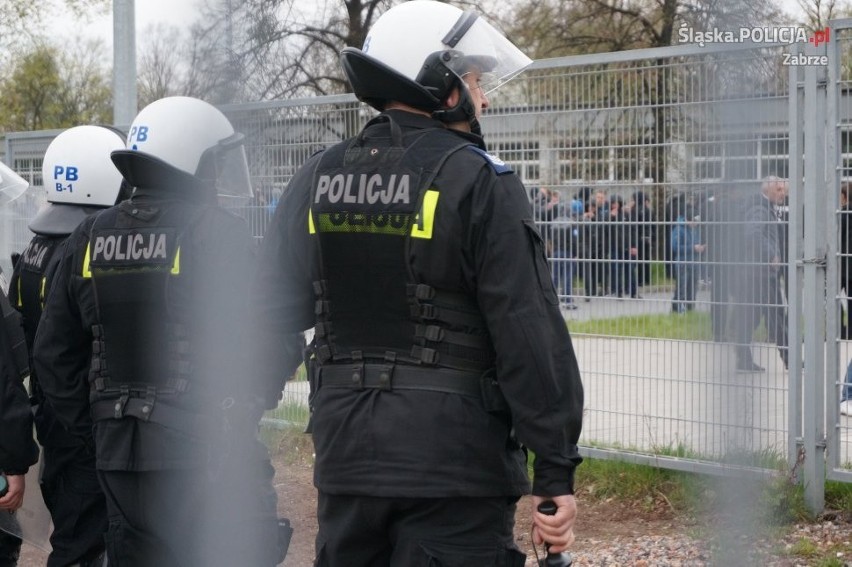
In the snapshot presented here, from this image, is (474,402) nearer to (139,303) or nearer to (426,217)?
(426,217)

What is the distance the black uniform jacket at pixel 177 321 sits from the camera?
11.8 ft

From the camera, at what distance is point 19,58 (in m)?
29.0

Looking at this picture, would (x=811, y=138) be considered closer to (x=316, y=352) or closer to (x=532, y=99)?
(x=532, y=99)

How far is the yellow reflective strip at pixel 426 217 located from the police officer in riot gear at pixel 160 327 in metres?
0.89

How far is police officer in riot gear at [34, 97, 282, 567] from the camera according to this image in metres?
3.81

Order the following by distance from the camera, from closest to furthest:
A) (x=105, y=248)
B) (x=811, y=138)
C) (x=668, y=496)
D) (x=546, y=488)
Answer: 1. (x=546, y=488)
2. (x=105, y=248)
3. (x=811, y=138)
4. (x=668, y=496)

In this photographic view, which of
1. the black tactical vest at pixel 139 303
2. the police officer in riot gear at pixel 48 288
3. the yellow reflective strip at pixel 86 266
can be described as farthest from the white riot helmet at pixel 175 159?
the police officer in riot gear at pixel 48 288

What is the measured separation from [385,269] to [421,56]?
0.57 meters

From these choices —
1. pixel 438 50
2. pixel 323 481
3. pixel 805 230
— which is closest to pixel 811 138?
pixel 805 230

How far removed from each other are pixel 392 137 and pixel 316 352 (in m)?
0.58

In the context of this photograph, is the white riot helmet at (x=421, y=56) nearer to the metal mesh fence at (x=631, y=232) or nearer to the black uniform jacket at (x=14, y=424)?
the black uniform jacket at (x=14, y=424)

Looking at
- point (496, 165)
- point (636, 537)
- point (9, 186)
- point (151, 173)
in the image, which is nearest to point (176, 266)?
point (151, 173)

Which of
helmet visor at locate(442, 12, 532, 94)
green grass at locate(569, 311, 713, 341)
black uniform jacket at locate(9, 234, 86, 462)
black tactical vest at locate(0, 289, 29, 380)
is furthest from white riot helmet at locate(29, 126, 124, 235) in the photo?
green grass at locate(569, 311, 713, 341)

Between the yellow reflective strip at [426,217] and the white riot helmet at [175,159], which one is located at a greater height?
the white riot helmet at [175,159]
